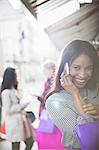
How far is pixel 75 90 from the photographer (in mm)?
1207

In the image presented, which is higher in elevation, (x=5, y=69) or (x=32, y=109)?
(x=5, y=69)

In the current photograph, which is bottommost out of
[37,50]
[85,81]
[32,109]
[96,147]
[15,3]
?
[96,147]

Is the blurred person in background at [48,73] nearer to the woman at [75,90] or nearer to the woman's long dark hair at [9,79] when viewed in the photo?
the woman at [75,90]

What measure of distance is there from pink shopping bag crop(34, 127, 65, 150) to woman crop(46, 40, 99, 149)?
0.02 meters

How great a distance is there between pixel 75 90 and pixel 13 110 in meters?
0.28

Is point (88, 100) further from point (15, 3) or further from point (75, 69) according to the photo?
point (15, 3)

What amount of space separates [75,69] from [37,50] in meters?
0.18

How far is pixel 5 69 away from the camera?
1287mm

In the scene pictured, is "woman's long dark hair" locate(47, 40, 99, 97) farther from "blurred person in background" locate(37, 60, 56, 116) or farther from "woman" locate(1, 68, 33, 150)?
"woman" locate(1, 68, 33, 150)

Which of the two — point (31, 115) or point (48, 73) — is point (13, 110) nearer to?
point (31, 115)

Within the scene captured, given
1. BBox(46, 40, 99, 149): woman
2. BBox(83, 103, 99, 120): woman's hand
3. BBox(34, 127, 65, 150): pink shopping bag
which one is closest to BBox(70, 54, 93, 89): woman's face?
BBox(46, 40, 99, 149): woman

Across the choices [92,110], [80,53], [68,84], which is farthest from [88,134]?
[80,53]

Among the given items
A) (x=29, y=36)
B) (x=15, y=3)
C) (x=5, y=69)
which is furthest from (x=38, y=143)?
(x=15, y=3)

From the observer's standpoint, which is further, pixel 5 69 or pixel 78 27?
pixel 5 69
